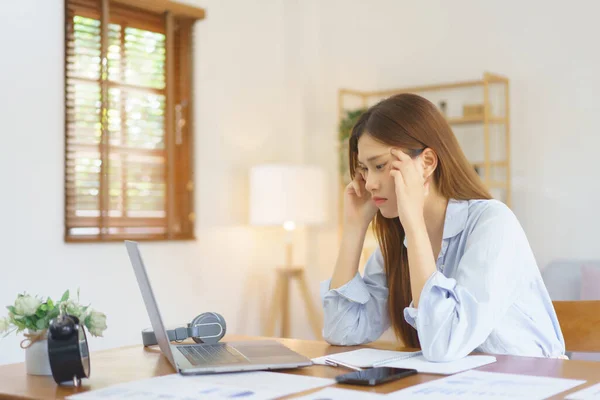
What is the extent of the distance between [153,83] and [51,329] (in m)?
2.94

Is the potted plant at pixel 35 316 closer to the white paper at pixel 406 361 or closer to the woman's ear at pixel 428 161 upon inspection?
the white paper at pixel 406 361

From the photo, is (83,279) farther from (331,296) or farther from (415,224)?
(415,224)

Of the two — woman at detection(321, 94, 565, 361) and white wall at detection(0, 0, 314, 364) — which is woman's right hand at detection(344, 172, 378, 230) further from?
white wall at detection(0, 0, 314, 364)

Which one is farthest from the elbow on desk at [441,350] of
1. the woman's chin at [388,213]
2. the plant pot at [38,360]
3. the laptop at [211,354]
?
the plant pot at [38,360]

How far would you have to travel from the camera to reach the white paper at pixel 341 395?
1.22m

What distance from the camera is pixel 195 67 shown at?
172 inches

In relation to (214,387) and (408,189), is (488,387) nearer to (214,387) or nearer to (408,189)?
(214,387)

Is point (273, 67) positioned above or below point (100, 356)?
above

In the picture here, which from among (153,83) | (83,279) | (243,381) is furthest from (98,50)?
(243,381)

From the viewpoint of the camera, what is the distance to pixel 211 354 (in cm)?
163

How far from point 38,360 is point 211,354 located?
34 centimetres

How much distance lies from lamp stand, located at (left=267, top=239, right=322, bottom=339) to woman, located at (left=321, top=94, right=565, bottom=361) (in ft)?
8.17

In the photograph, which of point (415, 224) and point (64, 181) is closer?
point (415, 224)

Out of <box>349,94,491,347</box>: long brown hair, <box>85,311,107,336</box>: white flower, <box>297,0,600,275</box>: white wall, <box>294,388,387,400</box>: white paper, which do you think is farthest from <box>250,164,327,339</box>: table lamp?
<box>294,388,387,400</box>: white paper
